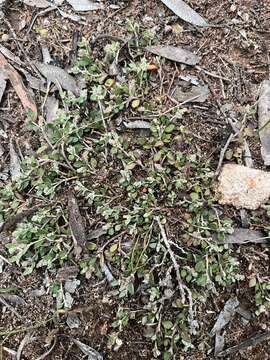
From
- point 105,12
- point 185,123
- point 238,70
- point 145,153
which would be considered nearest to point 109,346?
point 145,153

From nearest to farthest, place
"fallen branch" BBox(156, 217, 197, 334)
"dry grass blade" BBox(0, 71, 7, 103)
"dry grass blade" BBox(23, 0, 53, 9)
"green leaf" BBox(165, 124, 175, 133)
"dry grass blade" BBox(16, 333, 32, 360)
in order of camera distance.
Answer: "fallen branch" BBox(156, 217, 197, 334), "dry grass blade" BBox(16, 333, 32, 360), "green leaf" BBox(165, 124, 175, 133), "dry grass blade" BBox(0, 71, 7, 103), "dry grass blade" BBox(23, 0, 53, 9)

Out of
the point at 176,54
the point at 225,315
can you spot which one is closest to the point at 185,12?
the point at 176,54

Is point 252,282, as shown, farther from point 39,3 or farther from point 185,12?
point 39,3

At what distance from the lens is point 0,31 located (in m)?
3.05

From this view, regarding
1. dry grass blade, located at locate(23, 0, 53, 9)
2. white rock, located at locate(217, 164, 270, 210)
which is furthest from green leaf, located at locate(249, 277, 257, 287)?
dry grass blade, located at locate(23, 0, 53, 9)

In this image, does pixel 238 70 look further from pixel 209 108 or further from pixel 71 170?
pixel 71 170

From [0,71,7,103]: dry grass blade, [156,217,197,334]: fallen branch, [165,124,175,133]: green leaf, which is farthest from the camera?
[0,71,7,103]: dry grass blade

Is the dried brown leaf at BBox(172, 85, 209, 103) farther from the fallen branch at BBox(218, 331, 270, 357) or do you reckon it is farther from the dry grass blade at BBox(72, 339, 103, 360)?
the dry grass blade at BBox(72, 339, 103, 360)

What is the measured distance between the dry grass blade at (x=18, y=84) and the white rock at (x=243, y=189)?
114cm

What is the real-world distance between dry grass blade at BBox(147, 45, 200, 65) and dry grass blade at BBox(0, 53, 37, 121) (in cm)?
75

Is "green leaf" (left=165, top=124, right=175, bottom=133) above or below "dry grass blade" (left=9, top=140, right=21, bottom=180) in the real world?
above

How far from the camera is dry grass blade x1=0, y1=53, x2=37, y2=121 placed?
2.91 meters

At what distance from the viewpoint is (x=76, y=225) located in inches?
105

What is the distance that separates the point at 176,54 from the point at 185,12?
0.28m
